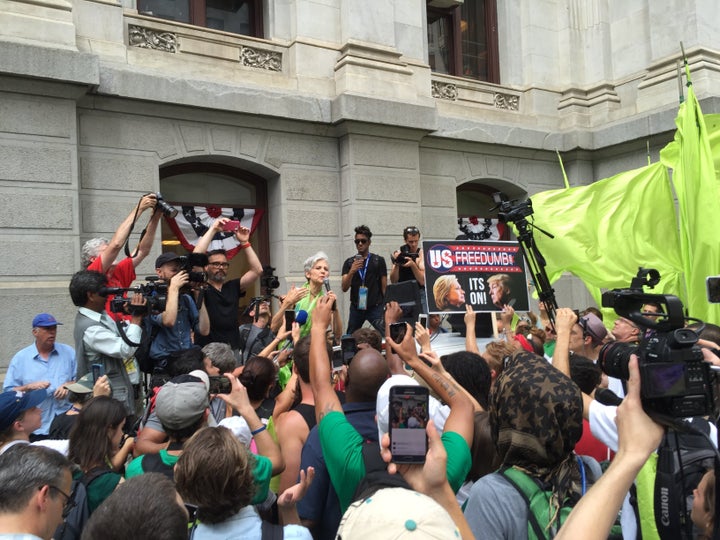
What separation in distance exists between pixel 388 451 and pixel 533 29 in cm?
1332

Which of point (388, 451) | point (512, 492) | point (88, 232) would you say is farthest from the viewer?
point (88, 232)

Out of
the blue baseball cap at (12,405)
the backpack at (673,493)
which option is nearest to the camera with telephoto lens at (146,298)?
the blue baseball cap at (12,405)

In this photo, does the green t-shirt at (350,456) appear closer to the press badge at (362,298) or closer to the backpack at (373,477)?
the backpack at (373,477)

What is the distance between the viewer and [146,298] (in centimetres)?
538

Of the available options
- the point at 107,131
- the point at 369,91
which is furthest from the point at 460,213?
the point at 107,131

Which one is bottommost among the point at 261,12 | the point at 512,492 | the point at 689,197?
the point at 512,492

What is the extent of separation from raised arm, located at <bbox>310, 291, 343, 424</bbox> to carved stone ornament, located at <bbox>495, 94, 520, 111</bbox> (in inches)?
435

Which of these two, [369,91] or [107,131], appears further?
[369,91]

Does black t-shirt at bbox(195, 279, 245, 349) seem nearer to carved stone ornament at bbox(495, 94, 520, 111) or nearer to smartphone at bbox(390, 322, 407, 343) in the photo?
smartphone at bbox(390, 322, 407, 343)

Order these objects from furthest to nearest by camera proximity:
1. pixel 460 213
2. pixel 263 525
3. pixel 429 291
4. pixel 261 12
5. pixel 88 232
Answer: pixel 460 213
pixel 261 12
pixel 88 232
pixel 429 291
pixel 263 525

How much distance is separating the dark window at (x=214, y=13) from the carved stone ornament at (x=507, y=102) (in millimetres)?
4929

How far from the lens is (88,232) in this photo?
30.3 feet

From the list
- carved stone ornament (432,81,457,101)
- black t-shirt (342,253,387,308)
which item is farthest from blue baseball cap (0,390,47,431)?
carved stone ornament (432,81,457,101)

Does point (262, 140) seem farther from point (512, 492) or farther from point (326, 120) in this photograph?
point (512, 492)
